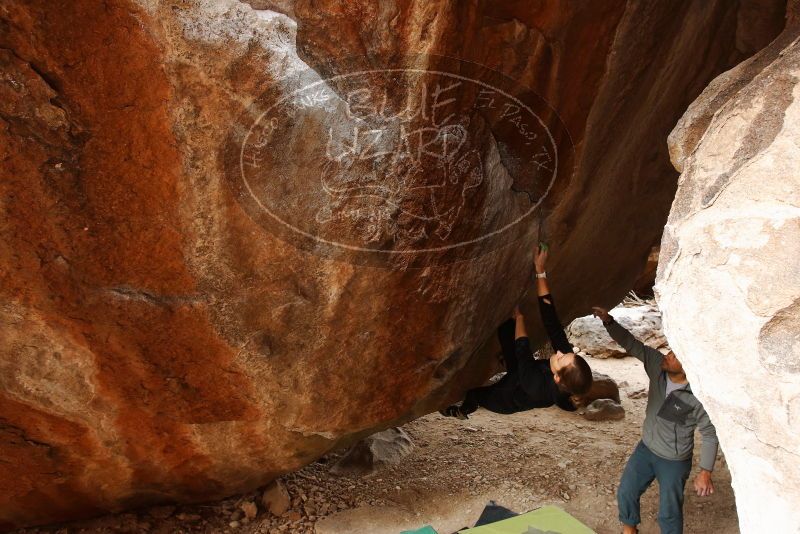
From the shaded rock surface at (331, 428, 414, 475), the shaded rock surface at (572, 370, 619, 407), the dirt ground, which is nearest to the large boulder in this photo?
the dirt ground

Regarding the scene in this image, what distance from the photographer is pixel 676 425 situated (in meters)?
3.01

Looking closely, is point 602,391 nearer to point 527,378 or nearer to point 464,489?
point 464,489

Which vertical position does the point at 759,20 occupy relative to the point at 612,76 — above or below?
above

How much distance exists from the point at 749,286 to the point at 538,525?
6.64 feet

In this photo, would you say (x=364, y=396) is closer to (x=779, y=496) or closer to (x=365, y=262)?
(x=365, y=262)

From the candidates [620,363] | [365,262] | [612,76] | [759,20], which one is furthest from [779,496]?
[620,363]

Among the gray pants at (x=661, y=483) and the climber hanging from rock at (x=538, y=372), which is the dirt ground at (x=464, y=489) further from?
the climber hanging from rock at (x=538, y=372)

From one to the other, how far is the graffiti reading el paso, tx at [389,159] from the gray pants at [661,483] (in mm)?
1386

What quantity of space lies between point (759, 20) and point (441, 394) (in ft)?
8.52

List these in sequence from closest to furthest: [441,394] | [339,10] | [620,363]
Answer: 1. [339,10]
2. [441,394]
3. [620,363]

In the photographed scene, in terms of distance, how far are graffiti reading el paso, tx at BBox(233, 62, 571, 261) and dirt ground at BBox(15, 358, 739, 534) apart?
1854 millimetres

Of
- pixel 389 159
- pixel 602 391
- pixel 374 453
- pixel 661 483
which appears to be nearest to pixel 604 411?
pixel 602 391

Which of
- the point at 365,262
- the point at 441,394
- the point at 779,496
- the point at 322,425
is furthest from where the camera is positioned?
the point at 441,394

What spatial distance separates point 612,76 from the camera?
9.27 ft
